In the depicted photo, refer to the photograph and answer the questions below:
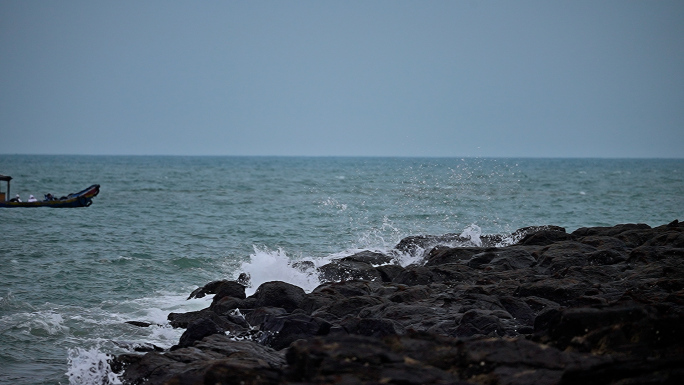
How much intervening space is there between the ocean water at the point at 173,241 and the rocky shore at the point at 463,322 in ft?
5.77

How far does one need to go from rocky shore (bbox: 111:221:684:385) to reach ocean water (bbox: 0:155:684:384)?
176 centimetres

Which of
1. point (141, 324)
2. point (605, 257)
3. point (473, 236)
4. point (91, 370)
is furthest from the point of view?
point (473, 236)

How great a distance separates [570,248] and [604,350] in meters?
11.2

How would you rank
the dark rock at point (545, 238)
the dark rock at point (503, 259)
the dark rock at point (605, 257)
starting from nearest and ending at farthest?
the dark rock at point (605, 257) < the dark rock at point (503, 259) < the dark rock at point (545, 238)

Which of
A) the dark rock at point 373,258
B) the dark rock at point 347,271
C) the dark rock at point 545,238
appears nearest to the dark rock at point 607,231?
the dark rock at point 545,238

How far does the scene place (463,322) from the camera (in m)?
11.6

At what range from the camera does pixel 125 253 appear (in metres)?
25.9

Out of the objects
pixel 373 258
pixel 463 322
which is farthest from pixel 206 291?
pixel 463 322

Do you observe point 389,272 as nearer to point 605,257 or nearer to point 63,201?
point 605,257

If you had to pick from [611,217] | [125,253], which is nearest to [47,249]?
[125,253]

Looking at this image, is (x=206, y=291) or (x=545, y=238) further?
(x=545, y=238)

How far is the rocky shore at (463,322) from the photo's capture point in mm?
7074

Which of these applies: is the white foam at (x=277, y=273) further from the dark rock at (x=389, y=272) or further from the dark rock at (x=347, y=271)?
the dark rock at (x=389, y=272)

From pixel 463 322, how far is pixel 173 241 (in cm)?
1996
